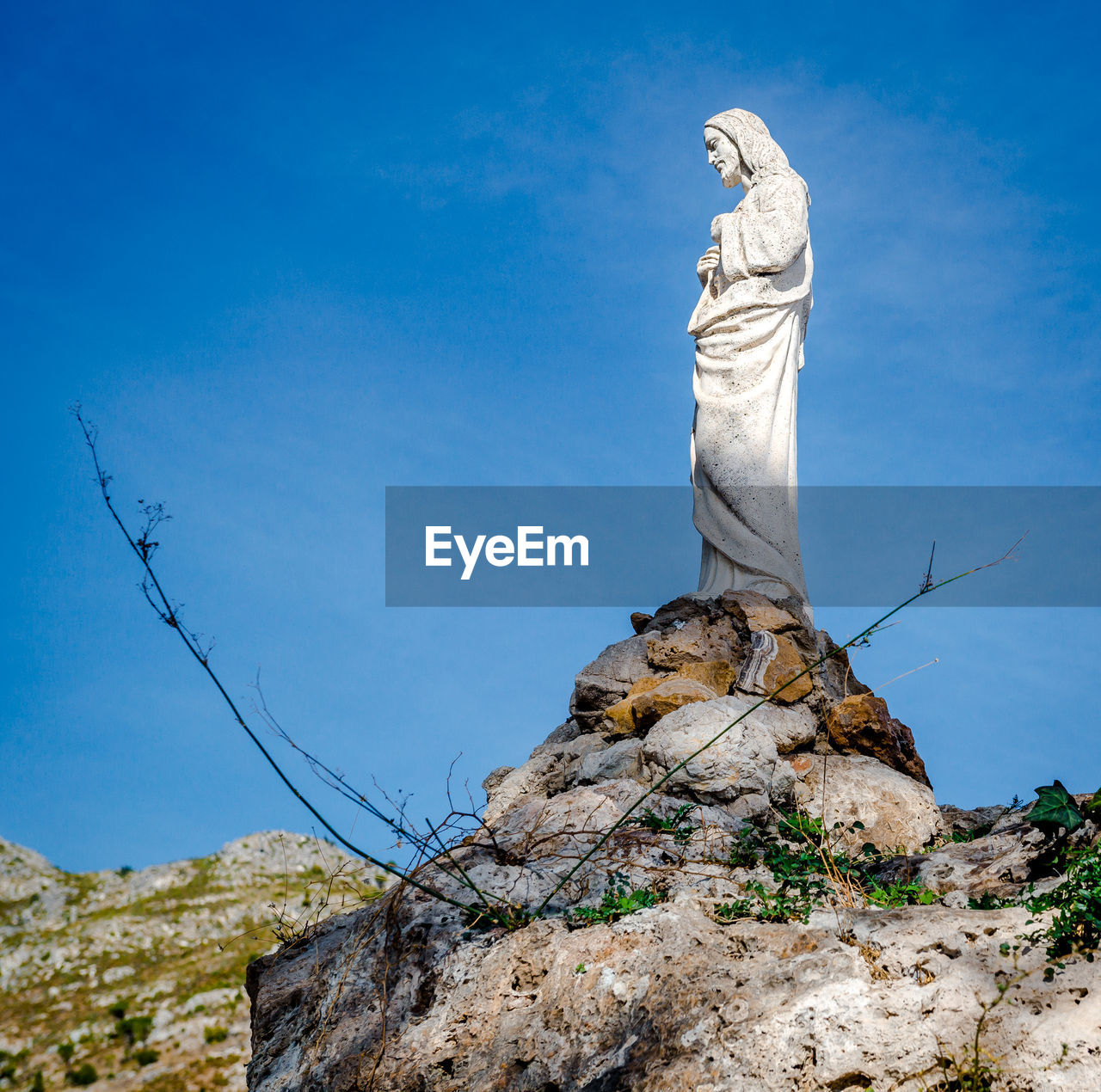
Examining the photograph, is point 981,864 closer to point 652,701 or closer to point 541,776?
point 652,701

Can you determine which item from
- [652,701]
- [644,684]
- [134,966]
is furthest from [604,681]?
[134,966]

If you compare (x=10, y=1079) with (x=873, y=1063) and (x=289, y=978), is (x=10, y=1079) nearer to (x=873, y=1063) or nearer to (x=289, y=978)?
(x=289, y=978)

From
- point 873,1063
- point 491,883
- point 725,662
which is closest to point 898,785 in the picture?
point 725,662

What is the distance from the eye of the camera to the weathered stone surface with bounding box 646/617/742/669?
297 inches

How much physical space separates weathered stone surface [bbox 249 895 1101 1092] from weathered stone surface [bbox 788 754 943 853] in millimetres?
2446

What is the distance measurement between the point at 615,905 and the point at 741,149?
7.09 meters

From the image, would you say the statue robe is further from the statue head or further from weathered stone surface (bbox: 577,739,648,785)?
weathered stone surface (bbox: 577,739,648,785)

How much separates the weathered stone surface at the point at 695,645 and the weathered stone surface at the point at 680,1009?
3.45 m

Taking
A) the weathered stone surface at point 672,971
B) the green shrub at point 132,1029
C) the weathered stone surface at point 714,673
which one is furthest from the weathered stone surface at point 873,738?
the green shrub at point 132,1029

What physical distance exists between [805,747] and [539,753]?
1792mm

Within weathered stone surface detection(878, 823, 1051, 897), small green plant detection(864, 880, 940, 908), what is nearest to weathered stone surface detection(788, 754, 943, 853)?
weathered stone surface detection(878, 823, 1051, 897)

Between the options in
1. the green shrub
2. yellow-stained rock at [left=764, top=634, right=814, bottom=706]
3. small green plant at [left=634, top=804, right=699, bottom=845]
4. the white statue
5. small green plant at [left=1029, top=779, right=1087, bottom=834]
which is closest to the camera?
small green plant at [left=1029, top=779, right=1087, bottom=834]

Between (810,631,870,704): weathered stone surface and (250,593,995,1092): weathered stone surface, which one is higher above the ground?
(810,631,870,704): weathered stone surface

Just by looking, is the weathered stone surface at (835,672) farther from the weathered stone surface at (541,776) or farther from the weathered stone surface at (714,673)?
the weathered stone surface at (541,776)
